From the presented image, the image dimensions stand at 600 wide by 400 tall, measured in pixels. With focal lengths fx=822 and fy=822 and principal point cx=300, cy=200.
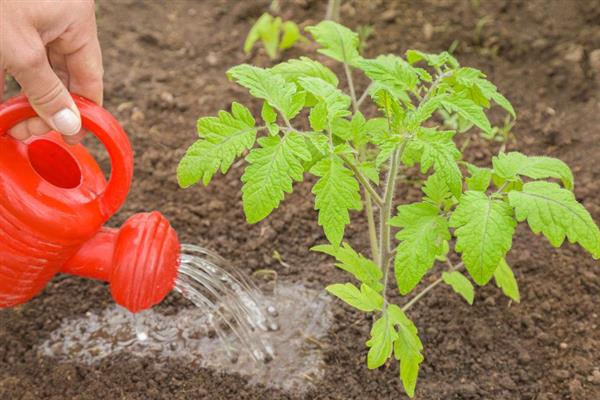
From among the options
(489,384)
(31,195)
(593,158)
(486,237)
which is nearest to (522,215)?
(486,237)

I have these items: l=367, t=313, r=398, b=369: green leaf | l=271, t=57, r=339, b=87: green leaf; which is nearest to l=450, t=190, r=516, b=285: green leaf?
l=367, t=313, r=398, b=369: green leaf

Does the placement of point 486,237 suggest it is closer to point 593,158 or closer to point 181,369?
point 181,369

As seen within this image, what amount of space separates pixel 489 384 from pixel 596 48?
1.56 meters

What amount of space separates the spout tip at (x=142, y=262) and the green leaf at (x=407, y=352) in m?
0.55

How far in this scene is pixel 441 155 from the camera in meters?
1.67

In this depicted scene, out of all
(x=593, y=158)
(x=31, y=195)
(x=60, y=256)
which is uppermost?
(x=31, y=195)

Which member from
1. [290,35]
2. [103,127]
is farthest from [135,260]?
[290,35]

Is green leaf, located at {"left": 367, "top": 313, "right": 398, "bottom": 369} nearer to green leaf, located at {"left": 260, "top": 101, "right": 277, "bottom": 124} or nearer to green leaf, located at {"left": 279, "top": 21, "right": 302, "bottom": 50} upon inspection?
green leaf, located at {"left": 260, "top": 101, "right": 277, "bottom": 124}

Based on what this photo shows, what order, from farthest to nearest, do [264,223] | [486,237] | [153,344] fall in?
[264,223], [153,344], [486,237]

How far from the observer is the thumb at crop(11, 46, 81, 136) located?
1.63 metres

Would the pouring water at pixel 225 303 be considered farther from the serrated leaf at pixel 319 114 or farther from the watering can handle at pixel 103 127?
the serrated leaf at pixel 319 114

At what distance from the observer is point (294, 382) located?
220cm

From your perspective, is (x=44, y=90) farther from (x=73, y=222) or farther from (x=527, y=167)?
(x=527, y=167)

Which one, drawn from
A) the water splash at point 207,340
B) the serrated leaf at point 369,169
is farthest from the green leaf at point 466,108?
the water splash at point 207,340
